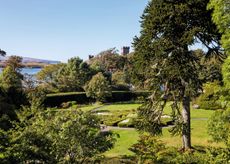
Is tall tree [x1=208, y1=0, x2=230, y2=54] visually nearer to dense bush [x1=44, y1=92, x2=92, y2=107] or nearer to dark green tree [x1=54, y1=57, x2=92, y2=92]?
dense bush [x1=44, y1=92, x2=92, y2=107]

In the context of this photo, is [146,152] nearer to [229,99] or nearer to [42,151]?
[229,99]

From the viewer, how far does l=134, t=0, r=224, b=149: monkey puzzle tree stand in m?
18.7

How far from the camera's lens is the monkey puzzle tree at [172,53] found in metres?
18.7

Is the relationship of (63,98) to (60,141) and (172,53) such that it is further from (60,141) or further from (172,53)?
(60,141)

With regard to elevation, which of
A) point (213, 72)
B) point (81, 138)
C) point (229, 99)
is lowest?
point (81, 138)

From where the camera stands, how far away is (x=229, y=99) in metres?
15.2

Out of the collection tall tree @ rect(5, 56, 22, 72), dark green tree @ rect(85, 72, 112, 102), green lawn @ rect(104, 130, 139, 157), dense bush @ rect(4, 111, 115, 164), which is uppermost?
tall tree @ rect(5, 56, 22, 72)

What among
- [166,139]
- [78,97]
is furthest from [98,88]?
[166,139]

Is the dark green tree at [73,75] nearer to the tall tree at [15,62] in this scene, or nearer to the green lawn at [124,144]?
the tall tree at [15,62]

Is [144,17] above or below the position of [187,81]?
above

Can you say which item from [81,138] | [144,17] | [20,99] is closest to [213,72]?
[144,17]

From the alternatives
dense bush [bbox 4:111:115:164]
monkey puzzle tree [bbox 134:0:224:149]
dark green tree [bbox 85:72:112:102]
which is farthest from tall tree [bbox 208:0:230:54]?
dark green tree [bbox 85:72:112:102]

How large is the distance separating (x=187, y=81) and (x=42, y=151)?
10.4m

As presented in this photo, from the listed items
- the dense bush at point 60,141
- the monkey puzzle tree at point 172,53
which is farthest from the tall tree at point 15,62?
the dense bush at point 60,141
